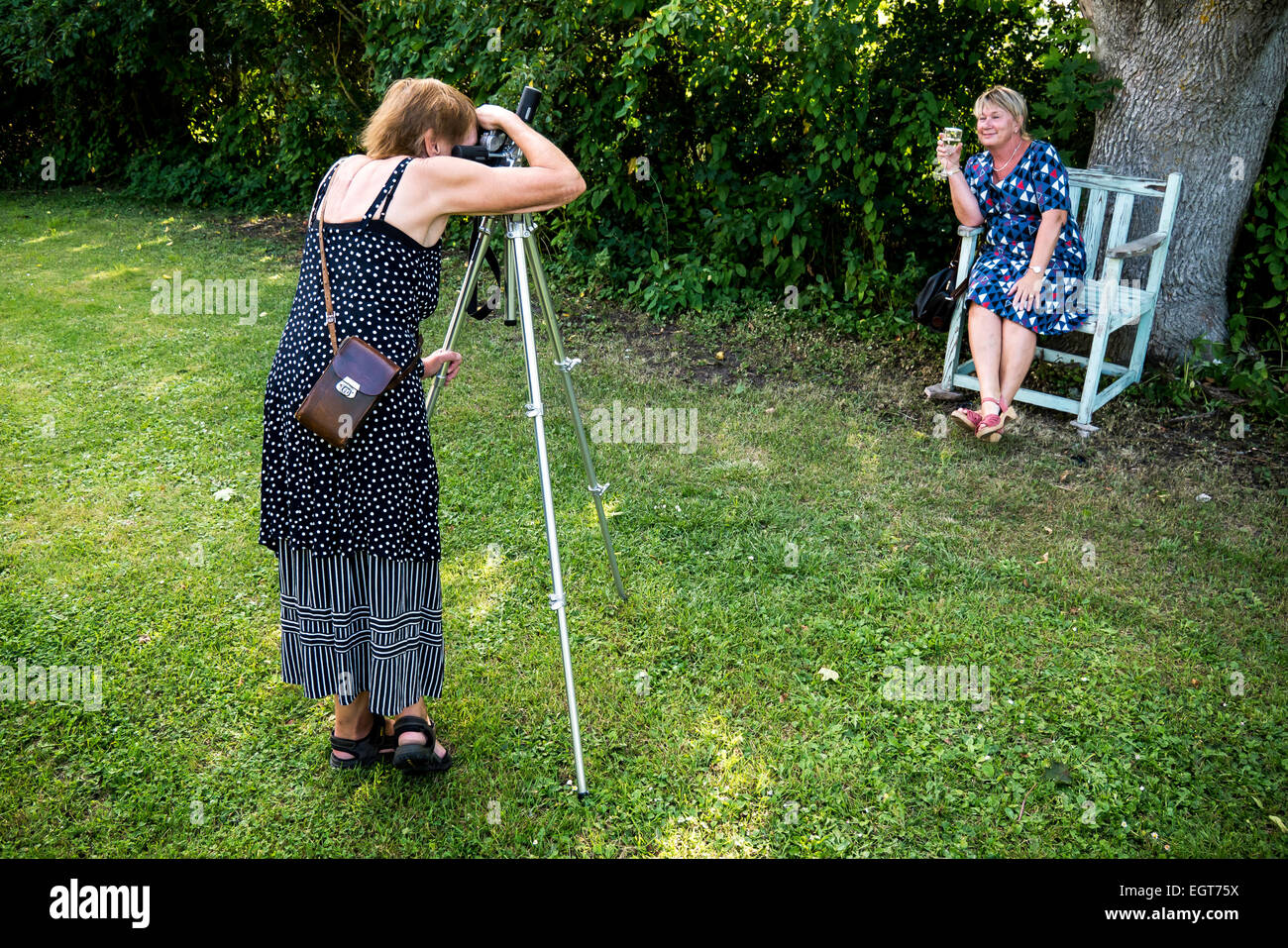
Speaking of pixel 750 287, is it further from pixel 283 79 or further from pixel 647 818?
pixel 283 79

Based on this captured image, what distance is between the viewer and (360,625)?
2795 millimetres

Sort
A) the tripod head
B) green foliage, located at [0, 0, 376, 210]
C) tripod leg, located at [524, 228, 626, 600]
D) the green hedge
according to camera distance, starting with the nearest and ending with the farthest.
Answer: the tripod head < tripod leg, located at [524, 228, 626, 600] < the green hedge < green foliage, located at [0, 0, 376, 210]

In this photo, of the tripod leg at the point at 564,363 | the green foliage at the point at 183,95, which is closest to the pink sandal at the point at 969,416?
the tripod leg at the point at 564,363

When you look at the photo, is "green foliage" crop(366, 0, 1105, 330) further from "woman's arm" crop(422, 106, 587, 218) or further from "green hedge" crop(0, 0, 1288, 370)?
"woman's arm" crop(422, 106, 587, 218)

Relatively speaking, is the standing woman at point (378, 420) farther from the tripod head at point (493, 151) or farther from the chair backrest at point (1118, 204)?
the chair backrest at point (1118, 204)

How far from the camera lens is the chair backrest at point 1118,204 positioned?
536 centimetres

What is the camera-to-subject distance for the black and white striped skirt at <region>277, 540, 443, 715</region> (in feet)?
8.96

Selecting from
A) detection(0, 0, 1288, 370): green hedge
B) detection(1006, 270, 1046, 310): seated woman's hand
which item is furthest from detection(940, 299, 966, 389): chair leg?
detection(0, 0, 1288, 370): green hedge

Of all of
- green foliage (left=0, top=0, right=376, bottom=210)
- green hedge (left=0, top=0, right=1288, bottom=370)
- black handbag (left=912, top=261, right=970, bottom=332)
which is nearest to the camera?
black handbag (left=912, top=261, right=970, bottom=332)

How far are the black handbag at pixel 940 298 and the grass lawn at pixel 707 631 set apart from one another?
0.49m

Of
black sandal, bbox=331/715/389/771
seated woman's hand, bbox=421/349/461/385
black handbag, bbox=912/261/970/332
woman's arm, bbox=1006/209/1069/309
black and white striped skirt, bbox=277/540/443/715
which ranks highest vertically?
woman's arm, bbox=1006/209/1069/309

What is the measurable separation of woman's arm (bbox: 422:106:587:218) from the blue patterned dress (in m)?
3.30

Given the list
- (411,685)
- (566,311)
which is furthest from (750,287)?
(411,685)
